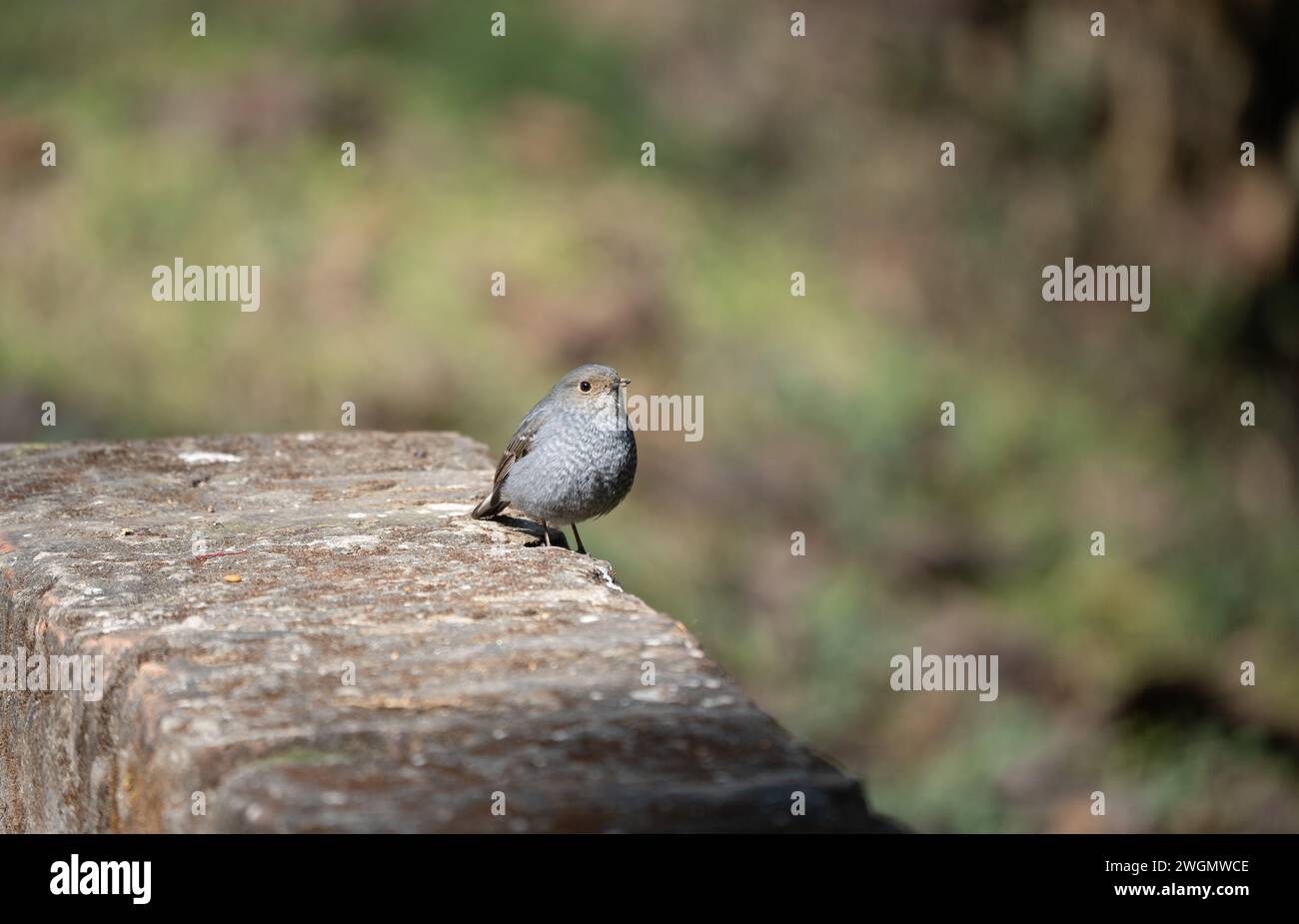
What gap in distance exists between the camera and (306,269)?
28.2 feet

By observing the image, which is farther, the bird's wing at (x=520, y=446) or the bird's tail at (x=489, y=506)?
the bird's wing at (x=520, y=446)

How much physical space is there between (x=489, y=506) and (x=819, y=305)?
6076 mm

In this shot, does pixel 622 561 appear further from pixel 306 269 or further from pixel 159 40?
pixel 159 40

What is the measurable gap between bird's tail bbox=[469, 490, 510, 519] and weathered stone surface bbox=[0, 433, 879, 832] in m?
0.06

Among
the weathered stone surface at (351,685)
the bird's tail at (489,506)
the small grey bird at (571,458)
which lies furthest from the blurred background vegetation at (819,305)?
the weathered stone surface at (351,685)

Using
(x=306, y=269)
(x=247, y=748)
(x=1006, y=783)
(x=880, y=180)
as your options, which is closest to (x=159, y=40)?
(x=306, y=269)

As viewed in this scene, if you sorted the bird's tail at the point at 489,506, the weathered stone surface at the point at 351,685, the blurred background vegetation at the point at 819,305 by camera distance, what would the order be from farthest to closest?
1. the blurred background vegetation at the point at 819,305
2. the bird's tail at the point at 489,506
3. the weathered stone surface at the point at 351,685

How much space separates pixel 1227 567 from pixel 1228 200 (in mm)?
3088

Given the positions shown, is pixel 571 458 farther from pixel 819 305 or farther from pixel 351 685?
pixel 819 305

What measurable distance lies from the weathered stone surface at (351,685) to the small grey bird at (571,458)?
0.17 meters

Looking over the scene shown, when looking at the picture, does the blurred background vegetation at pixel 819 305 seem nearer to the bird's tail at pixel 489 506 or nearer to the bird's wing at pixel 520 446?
the bird's wing at pixel 520 446

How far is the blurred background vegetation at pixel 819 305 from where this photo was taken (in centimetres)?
764

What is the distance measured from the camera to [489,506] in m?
3.78

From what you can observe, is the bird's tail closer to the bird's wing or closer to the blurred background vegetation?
the bird's wing
